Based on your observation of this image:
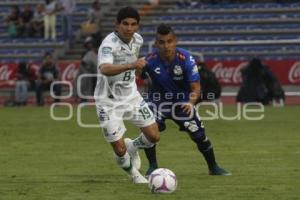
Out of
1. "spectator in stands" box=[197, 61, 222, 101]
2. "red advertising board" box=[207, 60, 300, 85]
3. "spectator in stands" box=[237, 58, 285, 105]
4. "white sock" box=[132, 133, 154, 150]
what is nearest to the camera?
"white sock" box=[132, 133, 154, 150]

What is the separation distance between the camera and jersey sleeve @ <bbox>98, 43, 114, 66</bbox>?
11484 millimetres

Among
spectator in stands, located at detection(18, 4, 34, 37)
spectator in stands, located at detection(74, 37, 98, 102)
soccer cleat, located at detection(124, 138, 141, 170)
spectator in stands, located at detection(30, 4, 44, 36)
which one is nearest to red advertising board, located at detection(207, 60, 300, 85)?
spectator in stands, located at detection(74, 37, 98, 102)

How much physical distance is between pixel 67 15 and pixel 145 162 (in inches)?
941

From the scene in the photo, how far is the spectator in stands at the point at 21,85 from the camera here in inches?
1304

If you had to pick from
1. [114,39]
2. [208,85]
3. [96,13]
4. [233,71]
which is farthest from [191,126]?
[96,13]

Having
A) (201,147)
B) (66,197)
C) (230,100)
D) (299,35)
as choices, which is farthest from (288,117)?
(66,197)

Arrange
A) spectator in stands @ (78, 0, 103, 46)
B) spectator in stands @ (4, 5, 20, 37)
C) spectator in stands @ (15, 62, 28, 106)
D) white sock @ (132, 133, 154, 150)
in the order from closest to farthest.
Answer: white sock @ (132, 133, 154, 150) < spectator in stands @ (15, 62, 28, 106) < spectator in stands @ (78, 0, 103, 46) < spectator in stands @ (4, 5, 20, 37)

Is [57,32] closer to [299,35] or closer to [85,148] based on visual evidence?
[299,35]

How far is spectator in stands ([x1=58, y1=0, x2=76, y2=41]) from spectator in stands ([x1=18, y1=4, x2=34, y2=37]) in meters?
1.30

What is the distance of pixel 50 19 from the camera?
38719mm

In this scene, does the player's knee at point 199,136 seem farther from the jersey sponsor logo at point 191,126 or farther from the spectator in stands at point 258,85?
the spectator in stands at point 258,85

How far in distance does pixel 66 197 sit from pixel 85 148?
23.7 ft

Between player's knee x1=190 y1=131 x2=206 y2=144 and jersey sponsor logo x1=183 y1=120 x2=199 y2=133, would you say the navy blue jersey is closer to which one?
jersey sponsor logo x1=183 y1=120 x2=199 y2=133

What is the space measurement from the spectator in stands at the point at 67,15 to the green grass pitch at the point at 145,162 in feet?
44.2
